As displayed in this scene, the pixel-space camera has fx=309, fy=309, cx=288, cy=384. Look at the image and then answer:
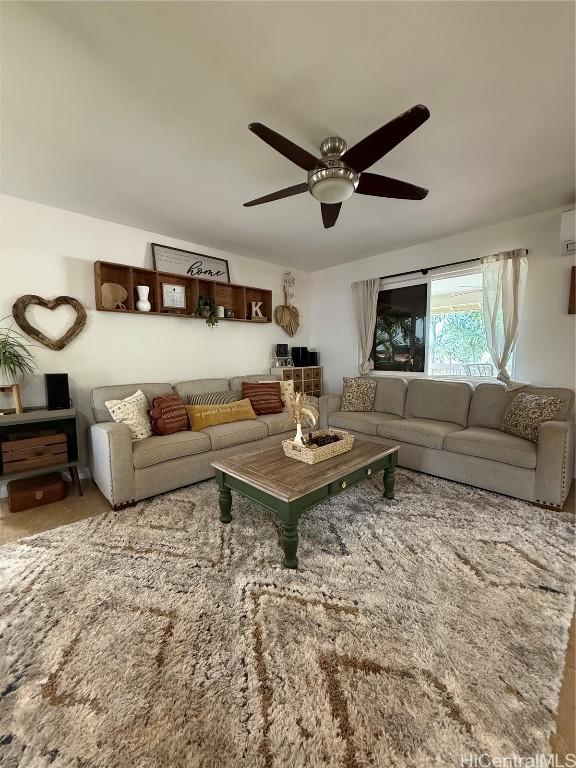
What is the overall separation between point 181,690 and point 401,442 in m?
2.61

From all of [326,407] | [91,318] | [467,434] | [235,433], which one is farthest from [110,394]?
[467,434]

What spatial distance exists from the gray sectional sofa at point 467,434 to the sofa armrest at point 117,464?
226 centimetres

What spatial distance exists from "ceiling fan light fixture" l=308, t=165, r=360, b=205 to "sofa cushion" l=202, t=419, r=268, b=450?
6.96 ft

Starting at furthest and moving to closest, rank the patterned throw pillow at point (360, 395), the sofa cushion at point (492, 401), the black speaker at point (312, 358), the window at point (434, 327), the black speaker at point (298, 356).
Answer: the black speaker at point (312, 358), the black speaker at point (298, 356), the patterned throw pillow at point (360, 395), the window at point (434, 327), the sofa cushion at point (492, 401)

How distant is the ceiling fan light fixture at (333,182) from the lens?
170cm

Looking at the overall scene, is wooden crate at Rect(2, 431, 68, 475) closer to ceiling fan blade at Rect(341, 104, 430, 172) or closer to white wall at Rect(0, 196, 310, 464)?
white wall at Rect(0, 196, 310, 464)

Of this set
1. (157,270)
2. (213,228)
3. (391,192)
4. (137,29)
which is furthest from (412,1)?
(157,270)

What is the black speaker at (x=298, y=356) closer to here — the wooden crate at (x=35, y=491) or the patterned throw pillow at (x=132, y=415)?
the patterned throw pillow at (x=132, y=415)

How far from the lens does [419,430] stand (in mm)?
3018

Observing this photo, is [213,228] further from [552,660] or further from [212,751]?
[552,660]

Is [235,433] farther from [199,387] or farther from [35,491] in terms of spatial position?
[35,491]

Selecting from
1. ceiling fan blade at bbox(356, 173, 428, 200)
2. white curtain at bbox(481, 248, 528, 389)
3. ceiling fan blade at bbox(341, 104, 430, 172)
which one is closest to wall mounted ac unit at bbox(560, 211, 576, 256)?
white curtain at bbox(481, 248, 528, 389)

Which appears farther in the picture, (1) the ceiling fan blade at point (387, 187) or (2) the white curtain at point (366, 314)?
(2) the white curtain at point (366, 314)

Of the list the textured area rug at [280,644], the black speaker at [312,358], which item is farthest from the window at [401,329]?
the textured area rug at [280,644]
